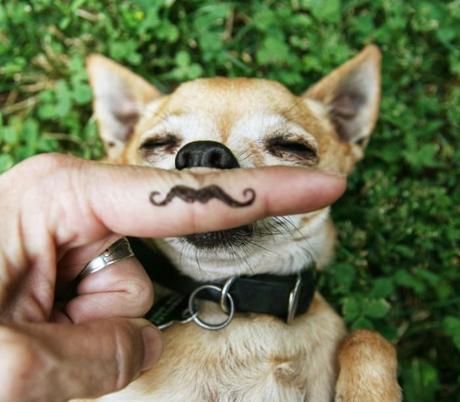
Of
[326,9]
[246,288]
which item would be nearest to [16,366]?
[246,288]

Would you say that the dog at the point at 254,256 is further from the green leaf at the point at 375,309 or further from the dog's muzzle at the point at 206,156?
the green leaf at the point at 375,309

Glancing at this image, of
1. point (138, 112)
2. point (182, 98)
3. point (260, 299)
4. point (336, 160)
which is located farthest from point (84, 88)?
point (260, 299)

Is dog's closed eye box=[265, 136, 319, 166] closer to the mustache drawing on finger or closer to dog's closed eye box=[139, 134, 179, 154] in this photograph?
dog's closed eye box=[139, 134, 179, 154]

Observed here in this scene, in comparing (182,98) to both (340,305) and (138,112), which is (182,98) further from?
(340,305)

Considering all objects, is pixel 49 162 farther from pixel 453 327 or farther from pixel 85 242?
pixel 453 327

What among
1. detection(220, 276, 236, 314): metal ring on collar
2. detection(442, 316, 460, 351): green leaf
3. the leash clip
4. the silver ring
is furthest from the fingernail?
detection(442, 316, 460, 351): green leaf

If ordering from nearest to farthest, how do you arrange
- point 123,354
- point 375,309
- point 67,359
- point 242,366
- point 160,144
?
point 67,359 → point 123,354 → point 242,366 → point 160,144 → point 375,309
